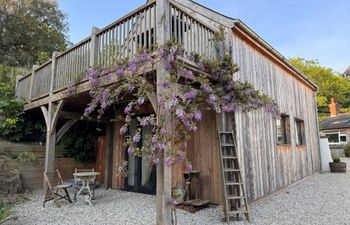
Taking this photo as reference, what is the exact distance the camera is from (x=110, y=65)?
4.70 m

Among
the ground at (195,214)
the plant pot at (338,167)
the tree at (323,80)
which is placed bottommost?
the ground at (195,214)

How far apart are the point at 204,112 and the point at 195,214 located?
2339 millimetres

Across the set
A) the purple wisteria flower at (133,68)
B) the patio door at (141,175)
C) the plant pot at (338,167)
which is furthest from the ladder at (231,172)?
the plant pot at (338,167)

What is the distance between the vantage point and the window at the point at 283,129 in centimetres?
767

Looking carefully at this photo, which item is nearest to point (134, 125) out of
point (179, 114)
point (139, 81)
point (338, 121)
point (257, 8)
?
point (139, 81)

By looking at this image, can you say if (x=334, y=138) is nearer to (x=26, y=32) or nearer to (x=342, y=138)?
(x=342, y=138)

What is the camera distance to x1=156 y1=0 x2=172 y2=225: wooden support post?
3.28 m

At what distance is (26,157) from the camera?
7.21 m

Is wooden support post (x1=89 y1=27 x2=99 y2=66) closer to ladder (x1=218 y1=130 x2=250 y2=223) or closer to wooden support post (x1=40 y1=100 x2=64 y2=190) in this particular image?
wooden support post (x1=40 y1=100 x2=64 y2=190)

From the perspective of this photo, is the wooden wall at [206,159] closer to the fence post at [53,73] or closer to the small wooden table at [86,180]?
the small wooden table at [86,180]

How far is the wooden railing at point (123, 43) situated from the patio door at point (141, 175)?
98.3 inches

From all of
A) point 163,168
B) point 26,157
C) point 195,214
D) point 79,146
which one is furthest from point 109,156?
point 163,168

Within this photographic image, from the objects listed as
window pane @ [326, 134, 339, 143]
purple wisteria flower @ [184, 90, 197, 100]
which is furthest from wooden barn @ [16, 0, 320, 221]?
window pane @ [326, 134, 339, 143]

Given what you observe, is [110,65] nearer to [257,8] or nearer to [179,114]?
[179,114]
